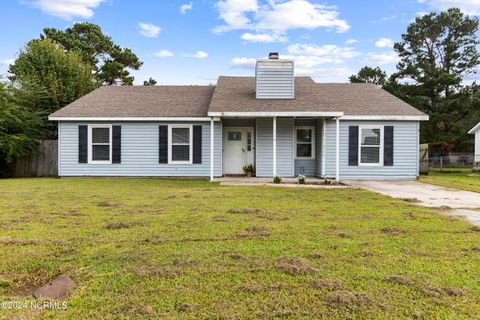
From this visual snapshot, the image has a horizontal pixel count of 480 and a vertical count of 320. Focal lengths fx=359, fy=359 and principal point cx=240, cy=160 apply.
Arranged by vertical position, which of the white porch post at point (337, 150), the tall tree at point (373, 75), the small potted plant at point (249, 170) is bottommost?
the small potted plant at point (249, 170)

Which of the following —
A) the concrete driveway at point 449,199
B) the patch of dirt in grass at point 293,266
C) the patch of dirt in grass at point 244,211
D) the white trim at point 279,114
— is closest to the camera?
the patch of dirt in grass at point 293,266

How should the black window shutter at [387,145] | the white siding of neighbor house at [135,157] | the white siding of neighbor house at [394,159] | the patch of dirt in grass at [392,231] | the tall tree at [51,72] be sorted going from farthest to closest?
the tall tree at [51,72] < the white siding of neighbor house at [135,157] < the white siding of neighbor house at [394,159] < the black window shutter at [387,145] < the patch of dirt in grass at [392,231]

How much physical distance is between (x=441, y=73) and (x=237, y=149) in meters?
21.1

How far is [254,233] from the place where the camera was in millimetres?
4668

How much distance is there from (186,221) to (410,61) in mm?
30357

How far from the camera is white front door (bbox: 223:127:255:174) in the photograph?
45.9 feet

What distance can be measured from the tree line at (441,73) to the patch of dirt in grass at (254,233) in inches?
1063

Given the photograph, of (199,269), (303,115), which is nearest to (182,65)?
(303,115)

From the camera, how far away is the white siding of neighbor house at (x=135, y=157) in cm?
1318

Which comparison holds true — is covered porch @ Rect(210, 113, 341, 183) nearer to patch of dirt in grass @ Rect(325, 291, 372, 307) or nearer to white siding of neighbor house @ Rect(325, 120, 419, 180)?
white siding of neighbor house @ Rect(325, 120, 419, 180)

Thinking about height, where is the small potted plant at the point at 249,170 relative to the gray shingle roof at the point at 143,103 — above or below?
below

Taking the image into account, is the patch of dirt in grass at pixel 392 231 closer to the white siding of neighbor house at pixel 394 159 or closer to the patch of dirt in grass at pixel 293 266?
the patch of dirt in grass at pixel 293 266

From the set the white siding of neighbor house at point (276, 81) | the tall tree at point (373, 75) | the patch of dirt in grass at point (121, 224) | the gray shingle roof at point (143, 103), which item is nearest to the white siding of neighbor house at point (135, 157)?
the gray shingle roof at point (143, 103)

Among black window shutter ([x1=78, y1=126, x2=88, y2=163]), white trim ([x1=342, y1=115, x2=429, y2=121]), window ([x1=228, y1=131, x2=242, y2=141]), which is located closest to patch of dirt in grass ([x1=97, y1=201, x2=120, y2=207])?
black window shutter ([x1=78, y1=126, x2=88, y2=163])
